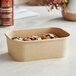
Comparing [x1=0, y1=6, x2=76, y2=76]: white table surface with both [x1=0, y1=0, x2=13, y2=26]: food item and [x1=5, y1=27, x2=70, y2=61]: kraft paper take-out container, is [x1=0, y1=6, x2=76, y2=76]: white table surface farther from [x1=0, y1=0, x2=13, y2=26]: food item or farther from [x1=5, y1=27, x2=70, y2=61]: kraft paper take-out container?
[x1=0, y1=0, x2=13, y2=26]: food item

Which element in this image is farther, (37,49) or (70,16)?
(70,16)

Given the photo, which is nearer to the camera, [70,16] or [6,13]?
[6,13]

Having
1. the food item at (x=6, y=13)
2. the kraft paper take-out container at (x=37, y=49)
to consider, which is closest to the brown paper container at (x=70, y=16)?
the food item at (x=6, y=13)

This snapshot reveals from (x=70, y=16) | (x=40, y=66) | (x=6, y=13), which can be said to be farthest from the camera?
(x=70, y=16)

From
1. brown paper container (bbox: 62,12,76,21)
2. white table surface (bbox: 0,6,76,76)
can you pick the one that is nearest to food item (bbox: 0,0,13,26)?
white table surface (bbox: 0,6,76,76)

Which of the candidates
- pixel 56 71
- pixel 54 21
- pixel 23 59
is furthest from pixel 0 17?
pixel 56 71

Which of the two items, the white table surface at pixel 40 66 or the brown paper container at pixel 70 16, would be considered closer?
the white table surface at pixel 40 66

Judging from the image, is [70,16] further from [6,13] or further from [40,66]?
[40,66]

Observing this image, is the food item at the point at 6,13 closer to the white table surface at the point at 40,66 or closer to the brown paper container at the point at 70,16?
the white table surface at the point at 40,66

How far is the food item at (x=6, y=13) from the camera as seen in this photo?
1.25m

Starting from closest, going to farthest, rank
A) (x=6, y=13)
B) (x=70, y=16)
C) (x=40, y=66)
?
1. (x=40, y=66)
2. (x=6, y=13)
3. (x=70, y=16)

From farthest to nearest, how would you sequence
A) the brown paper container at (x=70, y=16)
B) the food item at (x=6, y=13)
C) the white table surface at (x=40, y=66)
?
1. the brown paper container at (x=70, y=16)
2. the food item at (x=6, y=13)
3. the white table surface at (x=40, y=66)

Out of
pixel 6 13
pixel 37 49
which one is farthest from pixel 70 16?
pixel 37 49

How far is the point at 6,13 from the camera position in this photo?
1.27 meters
